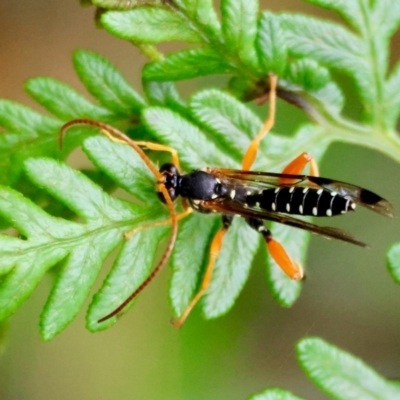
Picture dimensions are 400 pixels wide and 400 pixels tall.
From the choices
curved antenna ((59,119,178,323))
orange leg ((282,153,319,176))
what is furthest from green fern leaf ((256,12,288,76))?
curved antenna ((59,119,178,323))

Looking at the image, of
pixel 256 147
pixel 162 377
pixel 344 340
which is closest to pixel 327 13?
pixel 256 147

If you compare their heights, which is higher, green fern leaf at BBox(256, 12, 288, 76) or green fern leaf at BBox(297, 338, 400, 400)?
green fern leaf at BBox(256, 12, 288, 76)

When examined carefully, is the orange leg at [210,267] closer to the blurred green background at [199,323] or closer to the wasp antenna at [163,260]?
the wasp antenna at [163,260]

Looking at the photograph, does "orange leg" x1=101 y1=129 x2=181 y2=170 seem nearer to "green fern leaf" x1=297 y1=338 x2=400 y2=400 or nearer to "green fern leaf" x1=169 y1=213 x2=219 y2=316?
"green fern leaf" x1=169 y1=213 x2=219 y2=316

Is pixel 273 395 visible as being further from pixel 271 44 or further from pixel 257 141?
pixel 271 44

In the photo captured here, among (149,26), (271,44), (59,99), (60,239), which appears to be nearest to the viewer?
(60,239)

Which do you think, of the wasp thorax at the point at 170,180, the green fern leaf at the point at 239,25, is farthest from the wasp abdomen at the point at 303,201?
the green fern leaf at the point at 239,25

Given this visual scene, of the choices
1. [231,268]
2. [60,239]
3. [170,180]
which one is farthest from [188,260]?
[60,239]

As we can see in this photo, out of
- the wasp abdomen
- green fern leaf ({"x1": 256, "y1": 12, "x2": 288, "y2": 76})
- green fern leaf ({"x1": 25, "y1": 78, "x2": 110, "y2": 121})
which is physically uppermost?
green fern leaf ({"x1": 256, "y1": 12, "x2": 288, "y2": 76})

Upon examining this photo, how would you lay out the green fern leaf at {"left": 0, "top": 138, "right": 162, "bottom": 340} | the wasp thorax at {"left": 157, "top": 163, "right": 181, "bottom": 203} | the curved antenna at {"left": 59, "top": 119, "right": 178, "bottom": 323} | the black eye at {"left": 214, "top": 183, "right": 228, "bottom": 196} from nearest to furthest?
the green fern leaf at {"left": 0, "top": 138, "right": 162, "bottom": 340}, the curved antenna at {"left": 59, "top": 119, "right": 178, "bottom": 323}, the wasp thorax at {"left": 157, "top": 163, "right": 181, "bottom": 203}, the black eye at {"left": 214, "top": 183, "right": 228, "bottom": 196}
